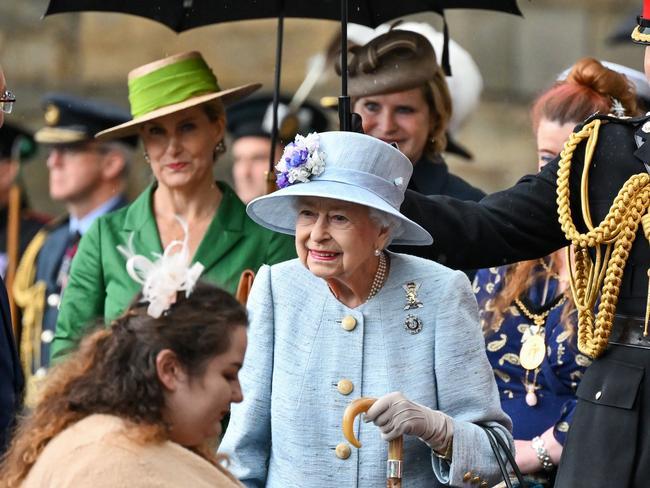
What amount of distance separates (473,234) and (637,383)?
602 millimetres

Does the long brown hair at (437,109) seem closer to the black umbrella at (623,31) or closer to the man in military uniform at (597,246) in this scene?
the man in military uniform at (597,246)

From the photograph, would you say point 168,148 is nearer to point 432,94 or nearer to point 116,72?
point 432,94

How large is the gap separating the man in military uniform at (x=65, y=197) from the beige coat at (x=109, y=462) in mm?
3916

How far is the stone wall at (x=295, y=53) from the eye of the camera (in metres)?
11.8

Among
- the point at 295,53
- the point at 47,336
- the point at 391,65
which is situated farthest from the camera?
the point at 295,53

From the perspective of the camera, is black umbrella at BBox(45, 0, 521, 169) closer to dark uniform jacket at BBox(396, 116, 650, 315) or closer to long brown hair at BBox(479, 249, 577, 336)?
long brown hair at BBox(479, 249, 577, 336)

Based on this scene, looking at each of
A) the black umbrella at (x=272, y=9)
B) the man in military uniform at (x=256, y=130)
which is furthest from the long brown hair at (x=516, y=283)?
the man in military uniform at (x=256, y=130)

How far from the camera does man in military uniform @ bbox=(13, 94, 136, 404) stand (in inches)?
323

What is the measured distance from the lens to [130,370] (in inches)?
153

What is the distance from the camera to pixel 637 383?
176 inches

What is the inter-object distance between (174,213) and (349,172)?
175 cm

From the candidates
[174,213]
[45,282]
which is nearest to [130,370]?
[174,213]

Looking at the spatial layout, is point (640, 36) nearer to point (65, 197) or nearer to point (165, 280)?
point (165, 280)

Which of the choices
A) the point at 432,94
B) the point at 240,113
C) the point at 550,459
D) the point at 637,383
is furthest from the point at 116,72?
the point at 637,383
